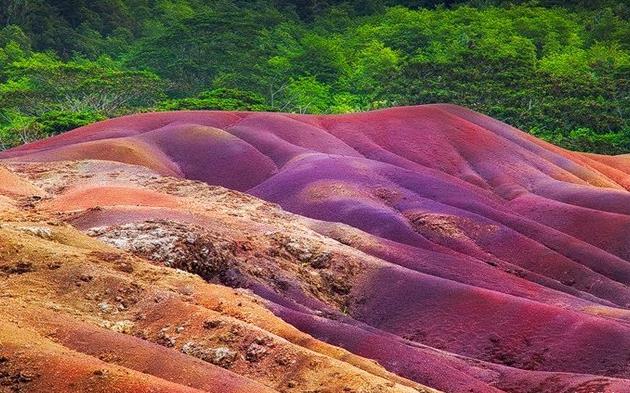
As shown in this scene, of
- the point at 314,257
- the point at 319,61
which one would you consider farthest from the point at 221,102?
the point at 314,257

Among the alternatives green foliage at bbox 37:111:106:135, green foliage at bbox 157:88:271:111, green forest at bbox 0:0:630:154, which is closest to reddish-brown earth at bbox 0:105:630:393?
green foliage at bbox 37:111:106:135

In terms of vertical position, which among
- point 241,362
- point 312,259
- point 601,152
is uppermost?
point 241,362

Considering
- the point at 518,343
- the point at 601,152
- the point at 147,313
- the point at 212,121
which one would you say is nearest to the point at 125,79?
the point at 212,121

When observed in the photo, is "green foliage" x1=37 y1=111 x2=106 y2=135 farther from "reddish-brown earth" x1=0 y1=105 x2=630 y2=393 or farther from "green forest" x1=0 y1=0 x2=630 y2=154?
"reddish-brown earth" x1=0 y1=105 x2=630 y2=393

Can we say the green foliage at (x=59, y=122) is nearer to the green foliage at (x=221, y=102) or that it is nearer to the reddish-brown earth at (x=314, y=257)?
the green foliage at (x=221, y=102)

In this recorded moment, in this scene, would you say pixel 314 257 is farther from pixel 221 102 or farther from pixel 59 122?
pixel 221 102

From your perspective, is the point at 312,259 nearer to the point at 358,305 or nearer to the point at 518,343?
the point at 358,305

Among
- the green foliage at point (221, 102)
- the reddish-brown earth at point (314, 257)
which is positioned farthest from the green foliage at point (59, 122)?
the reddish-brown earth at point (314, 257)
